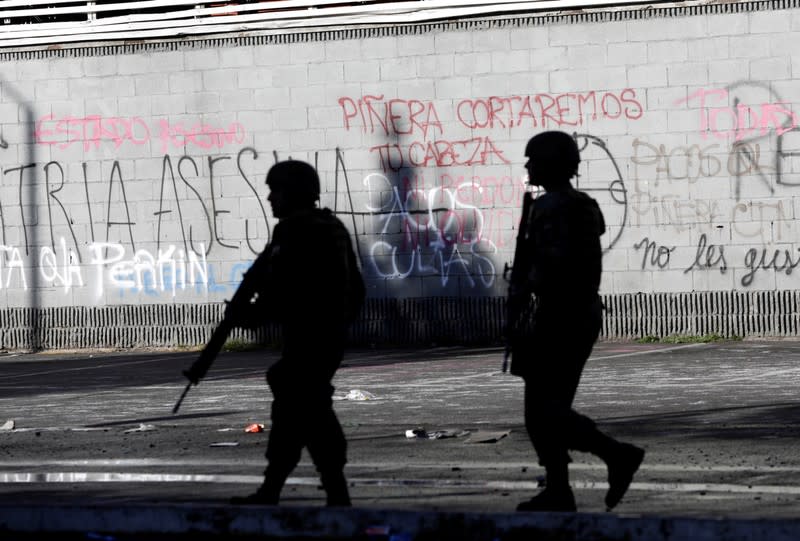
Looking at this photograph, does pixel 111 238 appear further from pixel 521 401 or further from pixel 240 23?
pixel 521 401

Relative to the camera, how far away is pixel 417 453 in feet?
30.9

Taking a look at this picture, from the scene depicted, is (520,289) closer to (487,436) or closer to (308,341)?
(308,341)

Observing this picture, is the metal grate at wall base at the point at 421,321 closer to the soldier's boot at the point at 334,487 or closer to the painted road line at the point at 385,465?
the painted road line at the point at 385,465

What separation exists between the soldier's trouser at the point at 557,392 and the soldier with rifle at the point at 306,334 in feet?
2.79

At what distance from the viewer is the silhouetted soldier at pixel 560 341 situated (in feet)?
21.8

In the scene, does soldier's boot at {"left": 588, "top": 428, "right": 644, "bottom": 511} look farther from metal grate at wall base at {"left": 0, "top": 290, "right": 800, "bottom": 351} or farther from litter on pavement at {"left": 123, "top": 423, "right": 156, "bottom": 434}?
metal grate at wall base at {"left": 0, "top": 290, "right": 800, "bottom": 351}

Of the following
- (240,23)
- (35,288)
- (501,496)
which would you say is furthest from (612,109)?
(501,496)

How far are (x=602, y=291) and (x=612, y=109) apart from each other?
87.5 inches

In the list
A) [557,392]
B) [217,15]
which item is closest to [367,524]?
[557,392]

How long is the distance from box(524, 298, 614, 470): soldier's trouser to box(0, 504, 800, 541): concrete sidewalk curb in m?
0.65

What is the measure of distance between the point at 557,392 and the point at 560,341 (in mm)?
216

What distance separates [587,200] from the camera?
681 cm

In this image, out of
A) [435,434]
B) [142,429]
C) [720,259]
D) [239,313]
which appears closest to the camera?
[239,313]

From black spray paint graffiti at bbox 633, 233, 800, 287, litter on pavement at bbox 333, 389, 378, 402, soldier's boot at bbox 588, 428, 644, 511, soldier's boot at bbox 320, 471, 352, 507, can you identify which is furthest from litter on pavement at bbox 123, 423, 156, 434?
black spray paint graffiti at bbox 633, 233, 800, 287
